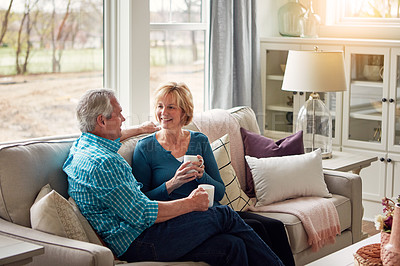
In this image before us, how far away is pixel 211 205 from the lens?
8.94 feet

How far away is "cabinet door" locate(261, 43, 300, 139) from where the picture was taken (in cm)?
490

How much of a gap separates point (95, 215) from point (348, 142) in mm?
2756

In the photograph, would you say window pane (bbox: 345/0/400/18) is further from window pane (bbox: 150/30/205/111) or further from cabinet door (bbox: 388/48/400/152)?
window pane (bbox: 150/30/205/111)

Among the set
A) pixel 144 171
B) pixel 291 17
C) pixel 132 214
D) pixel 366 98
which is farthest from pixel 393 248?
pixel 291 17

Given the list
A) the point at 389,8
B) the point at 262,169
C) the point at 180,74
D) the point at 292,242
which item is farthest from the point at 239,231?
the point at 389,8

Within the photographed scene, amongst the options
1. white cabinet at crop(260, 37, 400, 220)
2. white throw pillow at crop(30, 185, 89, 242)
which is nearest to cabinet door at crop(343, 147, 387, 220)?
white cabinet at crop(260, 37, 400, 220)

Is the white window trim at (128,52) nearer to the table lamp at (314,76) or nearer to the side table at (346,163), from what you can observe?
the table lamp at (314,76)

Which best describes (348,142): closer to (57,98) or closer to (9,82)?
(57,98)

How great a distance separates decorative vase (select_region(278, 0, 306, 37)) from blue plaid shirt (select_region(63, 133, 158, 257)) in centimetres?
280

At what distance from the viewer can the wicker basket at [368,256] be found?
7.77ft

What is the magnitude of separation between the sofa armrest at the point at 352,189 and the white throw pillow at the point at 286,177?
12 cm

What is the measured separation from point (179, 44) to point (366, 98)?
4.94ft

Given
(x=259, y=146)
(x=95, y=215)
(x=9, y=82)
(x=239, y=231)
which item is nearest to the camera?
(x=95, y=215)

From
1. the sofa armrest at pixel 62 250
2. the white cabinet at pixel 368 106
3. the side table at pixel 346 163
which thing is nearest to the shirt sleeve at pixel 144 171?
the sofa armrest at pixel 62 250
